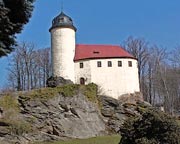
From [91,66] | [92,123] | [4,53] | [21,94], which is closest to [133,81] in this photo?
[91,66]

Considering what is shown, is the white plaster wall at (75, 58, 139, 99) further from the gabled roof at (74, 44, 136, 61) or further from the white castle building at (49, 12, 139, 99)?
the gabled roof at (74, 44, 136, 61)

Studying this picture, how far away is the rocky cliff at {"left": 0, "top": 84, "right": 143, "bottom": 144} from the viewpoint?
3884 cm

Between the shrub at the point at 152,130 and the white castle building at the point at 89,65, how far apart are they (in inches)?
1367

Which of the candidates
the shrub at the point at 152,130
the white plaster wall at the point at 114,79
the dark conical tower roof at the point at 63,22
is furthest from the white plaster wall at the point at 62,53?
the shrub at the point at 152,130

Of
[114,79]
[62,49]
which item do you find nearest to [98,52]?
[114,79]

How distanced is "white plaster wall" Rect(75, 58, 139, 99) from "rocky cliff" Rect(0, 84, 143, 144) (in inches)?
91.5

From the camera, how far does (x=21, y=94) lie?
4212 centimetres

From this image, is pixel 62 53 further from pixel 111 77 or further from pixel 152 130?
pixel 152 130

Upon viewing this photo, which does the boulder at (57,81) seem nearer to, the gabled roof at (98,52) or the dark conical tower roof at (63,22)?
the gabled roof at (98,52)

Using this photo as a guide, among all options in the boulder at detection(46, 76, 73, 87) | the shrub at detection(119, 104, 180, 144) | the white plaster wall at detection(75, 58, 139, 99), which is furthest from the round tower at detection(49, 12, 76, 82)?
the shrub at detection(119, 104, 180, 144)

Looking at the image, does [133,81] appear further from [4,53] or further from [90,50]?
[4,53]

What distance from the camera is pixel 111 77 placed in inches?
1906

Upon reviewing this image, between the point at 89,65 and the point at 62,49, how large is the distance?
12.9ft

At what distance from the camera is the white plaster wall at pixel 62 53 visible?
48.8 meters
